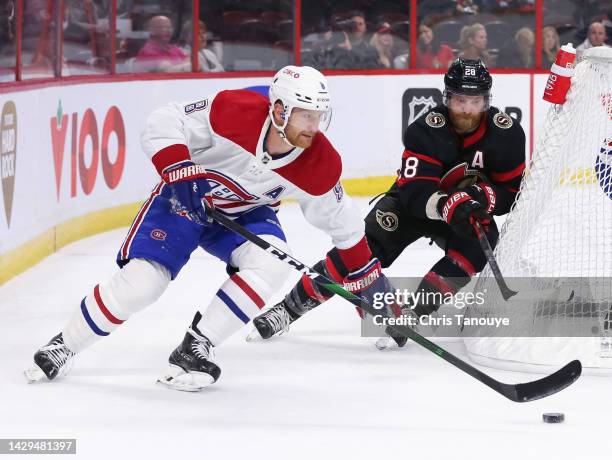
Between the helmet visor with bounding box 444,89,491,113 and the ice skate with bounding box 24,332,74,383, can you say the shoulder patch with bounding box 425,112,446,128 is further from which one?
the ice skate with bounding box 24,332,74,383

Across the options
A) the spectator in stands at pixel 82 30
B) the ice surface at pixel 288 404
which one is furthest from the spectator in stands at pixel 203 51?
the ice surface at pixel 288 404

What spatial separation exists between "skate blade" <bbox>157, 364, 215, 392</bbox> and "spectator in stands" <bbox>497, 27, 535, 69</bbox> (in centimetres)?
526

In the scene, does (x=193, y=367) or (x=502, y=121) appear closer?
(x=193, y=367)

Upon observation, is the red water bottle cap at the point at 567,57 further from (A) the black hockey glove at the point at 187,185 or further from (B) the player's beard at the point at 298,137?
(A) the black hockey glove at the point at 187,185

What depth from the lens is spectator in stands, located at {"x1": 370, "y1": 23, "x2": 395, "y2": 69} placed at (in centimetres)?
784

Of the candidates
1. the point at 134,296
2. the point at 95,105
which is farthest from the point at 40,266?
the point at 134,296

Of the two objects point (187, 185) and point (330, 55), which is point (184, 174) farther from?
point (330, 55)

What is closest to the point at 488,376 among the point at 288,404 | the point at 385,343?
the point at 288,404

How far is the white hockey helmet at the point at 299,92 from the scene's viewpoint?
3072mm

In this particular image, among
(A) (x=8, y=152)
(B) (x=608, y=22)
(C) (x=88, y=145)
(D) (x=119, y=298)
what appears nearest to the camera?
(D) (x=119, y=298)

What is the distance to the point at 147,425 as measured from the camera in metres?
2.90

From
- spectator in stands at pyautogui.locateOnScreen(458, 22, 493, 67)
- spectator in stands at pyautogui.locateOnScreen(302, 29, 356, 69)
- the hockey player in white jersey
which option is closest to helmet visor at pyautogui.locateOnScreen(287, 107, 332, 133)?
the hockey player in white jersey

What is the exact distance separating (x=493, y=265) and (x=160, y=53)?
3774 millimetres

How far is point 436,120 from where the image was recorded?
3.78 m
